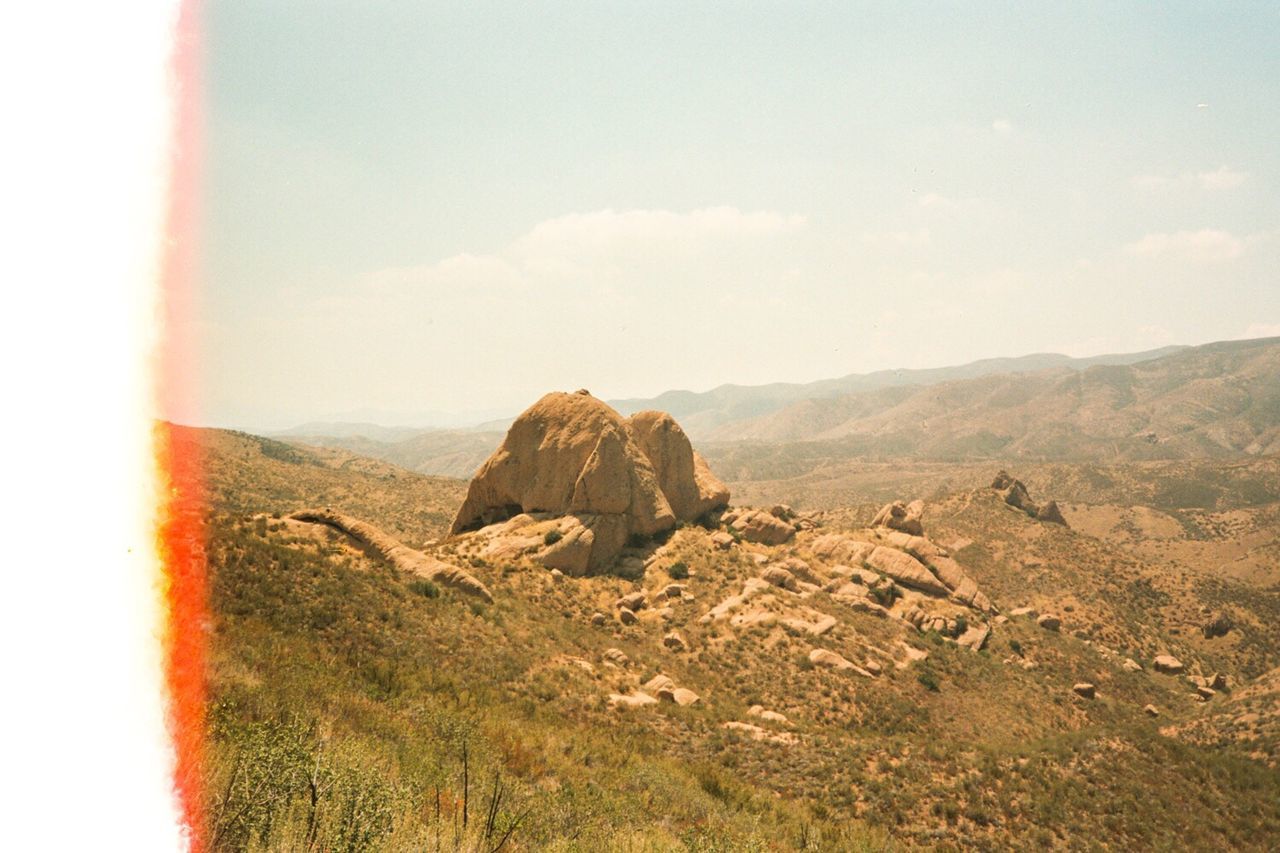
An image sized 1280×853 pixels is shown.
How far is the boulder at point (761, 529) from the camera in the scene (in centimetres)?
4228

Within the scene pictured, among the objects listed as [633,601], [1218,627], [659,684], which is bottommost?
[1218,627]

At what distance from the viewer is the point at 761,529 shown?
1674 inches

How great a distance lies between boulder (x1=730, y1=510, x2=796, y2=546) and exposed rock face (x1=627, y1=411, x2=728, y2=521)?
3.07 metres

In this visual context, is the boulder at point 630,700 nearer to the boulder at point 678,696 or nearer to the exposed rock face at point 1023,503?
the boulder at point 678,696

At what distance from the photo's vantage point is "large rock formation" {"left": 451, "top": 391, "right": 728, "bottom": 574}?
3641cm

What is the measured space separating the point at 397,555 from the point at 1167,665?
176 feet

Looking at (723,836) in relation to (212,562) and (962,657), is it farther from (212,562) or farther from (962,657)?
(962,657)

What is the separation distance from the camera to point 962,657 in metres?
31.5

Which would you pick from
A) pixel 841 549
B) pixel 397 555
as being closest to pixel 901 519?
pixel 841 549

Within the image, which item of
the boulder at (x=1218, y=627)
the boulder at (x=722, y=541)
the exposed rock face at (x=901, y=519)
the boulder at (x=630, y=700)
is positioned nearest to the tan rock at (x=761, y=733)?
the boulder at (x=630, y=700)

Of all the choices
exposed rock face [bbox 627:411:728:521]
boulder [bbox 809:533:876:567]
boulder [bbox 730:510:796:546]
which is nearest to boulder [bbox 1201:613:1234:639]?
boulder [bbox 809:533:876:567]

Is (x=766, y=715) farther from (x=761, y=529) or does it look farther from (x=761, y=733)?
(x=761, y=529)

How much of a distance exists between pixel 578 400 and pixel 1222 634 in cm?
5892

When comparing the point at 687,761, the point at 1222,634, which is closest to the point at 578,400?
the point at 687,761
